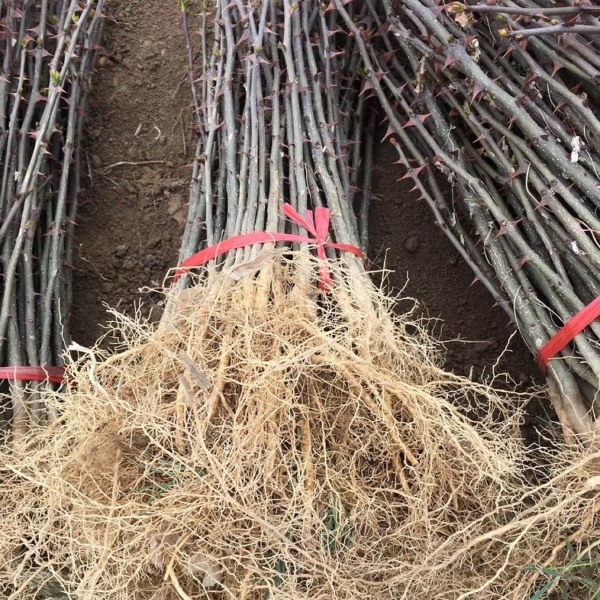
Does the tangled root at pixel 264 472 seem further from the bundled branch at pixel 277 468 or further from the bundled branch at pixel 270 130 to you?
the bundled branch at pixel 270 130

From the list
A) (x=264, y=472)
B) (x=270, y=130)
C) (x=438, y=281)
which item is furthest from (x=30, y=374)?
(x=438, y=281)

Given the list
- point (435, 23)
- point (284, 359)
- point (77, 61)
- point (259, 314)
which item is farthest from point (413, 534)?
point (77, 61)

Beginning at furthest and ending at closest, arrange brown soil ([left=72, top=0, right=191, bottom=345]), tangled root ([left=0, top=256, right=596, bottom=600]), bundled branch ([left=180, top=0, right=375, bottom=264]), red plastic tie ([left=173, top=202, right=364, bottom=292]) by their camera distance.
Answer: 1. brown soil ([left=72, top=0, right=191, bottom=345])
2. bundled branch ([left=180, top=0, right=375, bottom=264])
3. red plastic tie ([left=173, top=202, right=364, bottom=292])
4. tangled root ([left=0, top=256, right=596, bottom=600])

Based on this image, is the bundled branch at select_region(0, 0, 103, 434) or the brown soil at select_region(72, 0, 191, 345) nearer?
the bundled branch at select_region(0, 0, 103, 434)

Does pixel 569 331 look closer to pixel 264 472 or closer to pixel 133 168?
pixel 264 472

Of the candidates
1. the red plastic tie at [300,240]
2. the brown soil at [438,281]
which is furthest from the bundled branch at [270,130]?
the brown soil at [438,281]

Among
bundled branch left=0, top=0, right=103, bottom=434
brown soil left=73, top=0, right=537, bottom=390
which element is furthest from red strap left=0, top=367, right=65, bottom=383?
brown soil left=73, top=0, right=537, bottom=390

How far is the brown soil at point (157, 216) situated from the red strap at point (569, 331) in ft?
1.34

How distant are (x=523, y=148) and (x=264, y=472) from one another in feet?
3.54

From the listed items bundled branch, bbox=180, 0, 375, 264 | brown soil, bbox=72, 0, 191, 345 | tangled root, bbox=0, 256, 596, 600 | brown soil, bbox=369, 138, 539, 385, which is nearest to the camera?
tangled root, bbox=0, 256, 596, 600

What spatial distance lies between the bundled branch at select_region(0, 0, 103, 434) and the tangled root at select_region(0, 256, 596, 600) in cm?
32

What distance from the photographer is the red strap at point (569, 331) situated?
163cm

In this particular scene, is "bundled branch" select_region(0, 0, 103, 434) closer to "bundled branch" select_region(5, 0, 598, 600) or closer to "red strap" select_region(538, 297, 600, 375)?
"bundled branch" select_region(5, 0, 598, 600)

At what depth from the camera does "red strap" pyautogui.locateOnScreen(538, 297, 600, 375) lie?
5.36 ft
